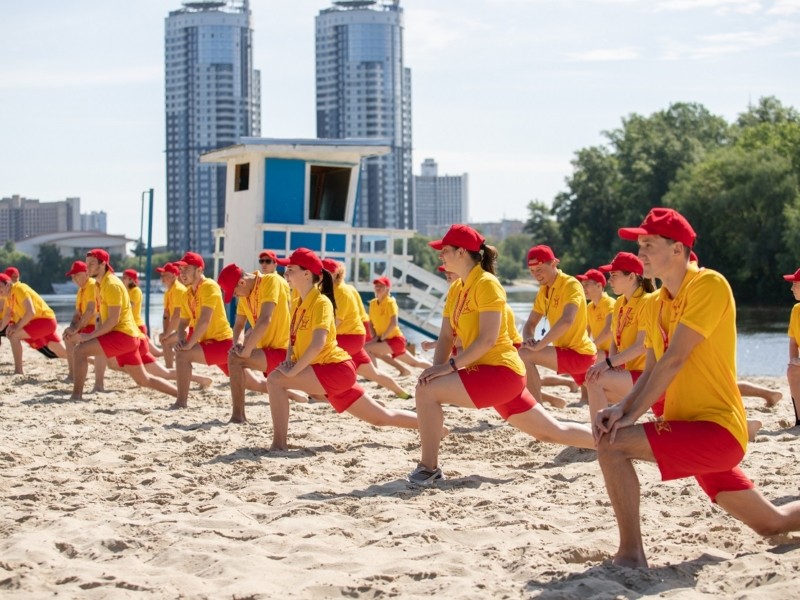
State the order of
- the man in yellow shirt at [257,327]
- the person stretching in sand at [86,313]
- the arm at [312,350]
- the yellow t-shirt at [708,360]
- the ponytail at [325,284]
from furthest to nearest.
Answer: the person stretching in sand at [86,313] < the man in yellow shirt at [257,327] < the ponytail at [325,284] < the arm at [312,350] < the yellow t-shirt at [708,360]

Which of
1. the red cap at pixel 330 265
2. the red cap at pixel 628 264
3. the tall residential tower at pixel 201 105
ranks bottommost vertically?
the red cap at pixel 330 265

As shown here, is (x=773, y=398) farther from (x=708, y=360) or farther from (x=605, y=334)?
(x=708, y=360)

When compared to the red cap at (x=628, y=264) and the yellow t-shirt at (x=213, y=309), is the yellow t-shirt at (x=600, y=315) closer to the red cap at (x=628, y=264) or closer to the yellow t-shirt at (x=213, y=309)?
the red cap at (x=628, y=264)

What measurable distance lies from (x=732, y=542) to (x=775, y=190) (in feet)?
155

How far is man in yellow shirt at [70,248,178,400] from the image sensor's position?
12.5 meters

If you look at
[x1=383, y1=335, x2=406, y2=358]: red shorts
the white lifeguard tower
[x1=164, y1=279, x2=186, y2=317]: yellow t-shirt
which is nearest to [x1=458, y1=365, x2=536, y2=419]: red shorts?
[x1=164, y1=279, x2=186, y2=317]: yellow t-shirt

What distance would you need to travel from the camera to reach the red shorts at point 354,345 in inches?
500

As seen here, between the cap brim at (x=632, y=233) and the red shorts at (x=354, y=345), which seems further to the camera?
the red shorts at (x=354, y=345)

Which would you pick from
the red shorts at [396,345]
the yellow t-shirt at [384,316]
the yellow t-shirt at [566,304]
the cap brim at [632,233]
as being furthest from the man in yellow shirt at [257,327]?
the red shorts at [396,345]

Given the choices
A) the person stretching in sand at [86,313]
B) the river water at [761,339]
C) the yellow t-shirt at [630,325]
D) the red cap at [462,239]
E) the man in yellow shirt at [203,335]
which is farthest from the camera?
the river water at [761,339]

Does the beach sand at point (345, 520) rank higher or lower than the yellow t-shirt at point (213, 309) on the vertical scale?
lower

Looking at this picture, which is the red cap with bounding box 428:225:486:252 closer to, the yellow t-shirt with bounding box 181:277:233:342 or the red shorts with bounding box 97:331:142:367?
the yellow t-shirt with bounding box 181:277:233:342

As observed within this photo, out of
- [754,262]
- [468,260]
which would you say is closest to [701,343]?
[468,260]

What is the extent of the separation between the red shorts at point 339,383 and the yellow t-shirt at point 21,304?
859 cm
